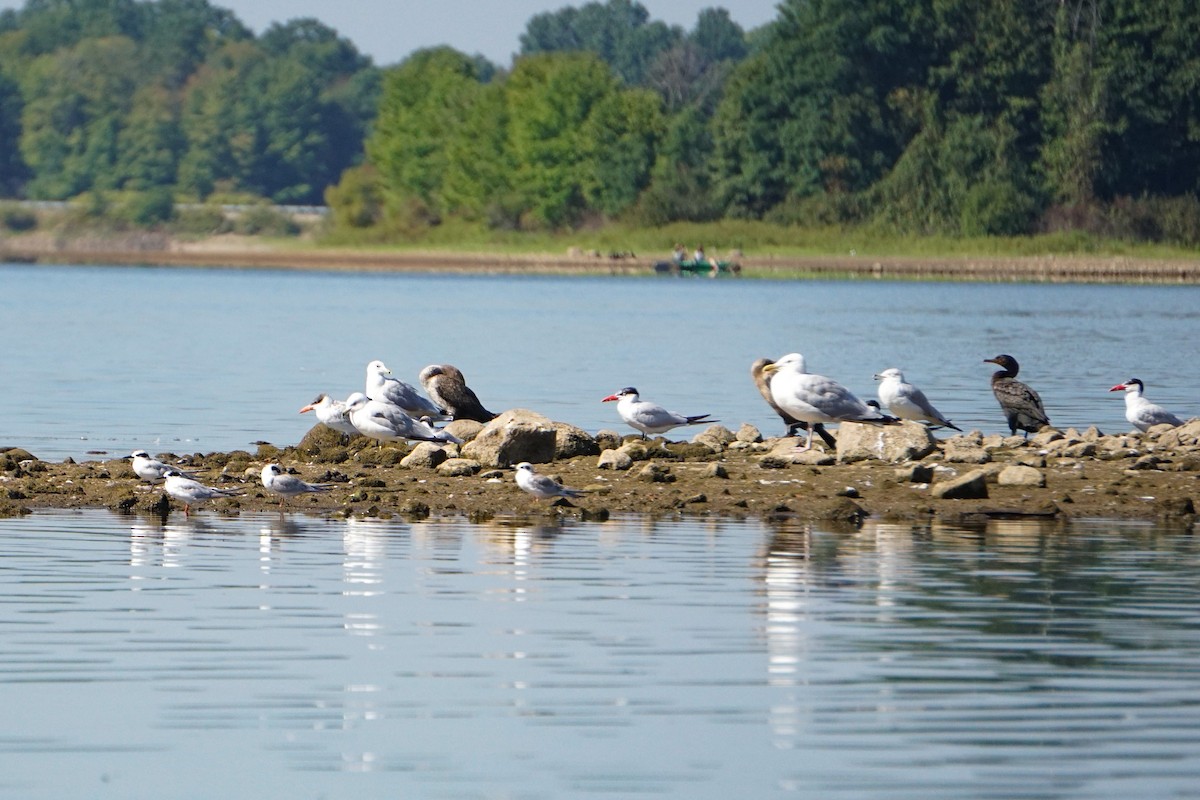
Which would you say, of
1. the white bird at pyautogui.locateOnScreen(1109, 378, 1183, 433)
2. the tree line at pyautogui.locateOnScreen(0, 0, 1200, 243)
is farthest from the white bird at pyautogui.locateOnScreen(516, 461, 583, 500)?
the tree line at pyautogui.locateOnScreen(0, 0, 1200, 243)

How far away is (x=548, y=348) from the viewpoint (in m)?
46.5

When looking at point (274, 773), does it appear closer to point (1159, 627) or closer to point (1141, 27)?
point (1159, 627)

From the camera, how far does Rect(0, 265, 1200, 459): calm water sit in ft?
96.4

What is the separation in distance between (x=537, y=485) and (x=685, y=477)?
2.02 metres

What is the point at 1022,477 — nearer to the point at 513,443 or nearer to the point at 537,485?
the point at 537,485

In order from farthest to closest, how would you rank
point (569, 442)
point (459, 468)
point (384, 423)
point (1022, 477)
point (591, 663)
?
point (569, 442)
point (384, 423)
point (459, 468)
point (1022, 477)
point (591, 663)

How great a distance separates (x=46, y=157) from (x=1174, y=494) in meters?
176

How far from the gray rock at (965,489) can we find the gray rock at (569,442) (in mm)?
3562

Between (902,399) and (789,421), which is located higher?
(902,399)

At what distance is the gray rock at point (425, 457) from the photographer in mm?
20422

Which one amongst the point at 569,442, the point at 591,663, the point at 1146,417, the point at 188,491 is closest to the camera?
the point at 591,663

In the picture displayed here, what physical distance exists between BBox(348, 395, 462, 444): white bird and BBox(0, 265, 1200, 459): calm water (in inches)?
135

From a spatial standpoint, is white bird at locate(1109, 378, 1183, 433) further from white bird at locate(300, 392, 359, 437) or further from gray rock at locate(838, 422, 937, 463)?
white bird at locate(300, 392, 359, 437)

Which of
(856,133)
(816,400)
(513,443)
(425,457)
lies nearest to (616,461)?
(513,443)
